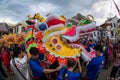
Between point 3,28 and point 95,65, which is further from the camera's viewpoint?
point 3,28

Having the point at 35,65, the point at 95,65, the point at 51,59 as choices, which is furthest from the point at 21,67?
the point at 51,59

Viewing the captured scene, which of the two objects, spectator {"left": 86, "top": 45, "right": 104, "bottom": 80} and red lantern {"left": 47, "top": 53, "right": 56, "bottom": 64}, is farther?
red lantern {"left": 47, "top": 53, "right": 56, "bottom": 64}

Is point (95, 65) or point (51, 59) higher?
point (51, 59)

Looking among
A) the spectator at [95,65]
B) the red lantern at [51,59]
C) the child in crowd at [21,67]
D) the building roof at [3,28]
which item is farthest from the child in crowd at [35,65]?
the building roof at [3,28]

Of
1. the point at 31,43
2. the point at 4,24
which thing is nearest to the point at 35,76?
the point at 31,43

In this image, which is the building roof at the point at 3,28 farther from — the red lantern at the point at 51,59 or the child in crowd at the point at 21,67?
the child in crowd at the point at 21,67

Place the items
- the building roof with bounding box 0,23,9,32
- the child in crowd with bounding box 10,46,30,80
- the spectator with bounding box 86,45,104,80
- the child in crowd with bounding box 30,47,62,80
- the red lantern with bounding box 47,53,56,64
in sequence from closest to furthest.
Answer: the child in crowd with bounding box 30,47,62,80 → the child in crowd with bounding box 10,46,30,80 → the spectator with bounding box 86,45,104,80 → the red lantern with bounding box 47,53,56,64 → the building roof with bounding box 0,23,9,32

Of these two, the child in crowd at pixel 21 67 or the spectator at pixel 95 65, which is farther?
the spectator at pixel 95 65

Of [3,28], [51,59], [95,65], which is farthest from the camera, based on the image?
[3,28]

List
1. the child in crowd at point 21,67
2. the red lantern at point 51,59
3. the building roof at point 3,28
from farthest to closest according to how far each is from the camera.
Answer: the building roof at point 3,28, the red lantern at point 51,59, the child in crowd at point 21,67

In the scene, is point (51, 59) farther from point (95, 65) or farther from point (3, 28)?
point (3, 28)

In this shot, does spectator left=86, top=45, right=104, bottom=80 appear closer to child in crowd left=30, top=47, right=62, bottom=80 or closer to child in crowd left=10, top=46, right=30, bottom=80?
child in crowd left=30, top=47, right=62, bottom=80

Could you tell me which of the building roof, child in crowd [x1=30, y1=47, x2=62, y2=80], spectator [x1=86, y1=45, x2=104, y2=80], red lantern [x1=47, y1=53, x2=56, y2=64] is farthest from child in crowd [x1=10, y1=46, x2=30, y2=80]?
the building roof

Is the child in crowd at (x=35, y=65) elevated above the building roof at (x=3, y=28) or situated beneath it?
situated beneath
